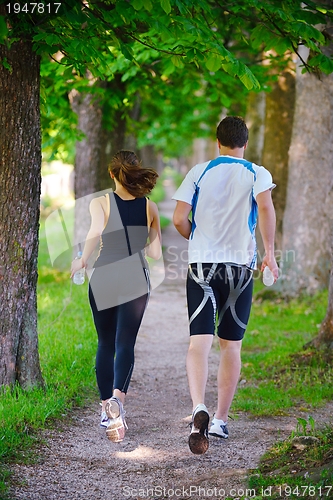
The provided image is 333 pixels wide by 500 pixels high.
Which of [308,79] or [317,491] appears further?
[308,79]

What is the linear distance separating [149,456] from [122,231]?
1594mm

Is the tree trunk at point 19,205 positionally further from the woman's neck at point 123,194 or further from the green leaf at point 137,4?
the green leaf at point 137,4

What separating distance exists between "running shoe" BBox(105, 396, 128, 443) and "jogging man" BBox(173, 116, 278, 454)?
24.0 inches

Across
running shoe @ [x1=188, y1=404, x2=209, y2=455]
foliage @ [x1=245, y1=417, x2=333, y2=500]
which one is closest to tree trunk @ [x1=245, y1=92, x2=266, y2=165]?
foliage @ [x1=245, y1=417, x2=333, y2=500]

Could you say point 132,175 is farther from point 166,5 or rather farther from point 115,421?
point 115,421

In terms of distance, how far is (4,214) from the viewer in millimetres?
4895

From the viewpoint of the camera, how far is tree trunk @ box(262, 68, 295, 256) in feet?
38.2

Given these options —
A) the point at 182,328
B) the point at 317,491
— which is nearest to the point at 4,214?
the point at 317,491

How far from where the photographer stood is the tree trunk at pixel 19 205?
4.81 meters

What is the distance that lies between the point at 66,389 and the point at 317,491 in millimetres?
2807

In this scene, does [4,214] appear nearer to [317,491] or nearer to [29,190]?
[29,190]

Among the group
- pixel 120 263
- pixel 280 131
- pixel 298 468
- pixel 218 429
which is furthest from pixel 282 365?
pixel 280 131
